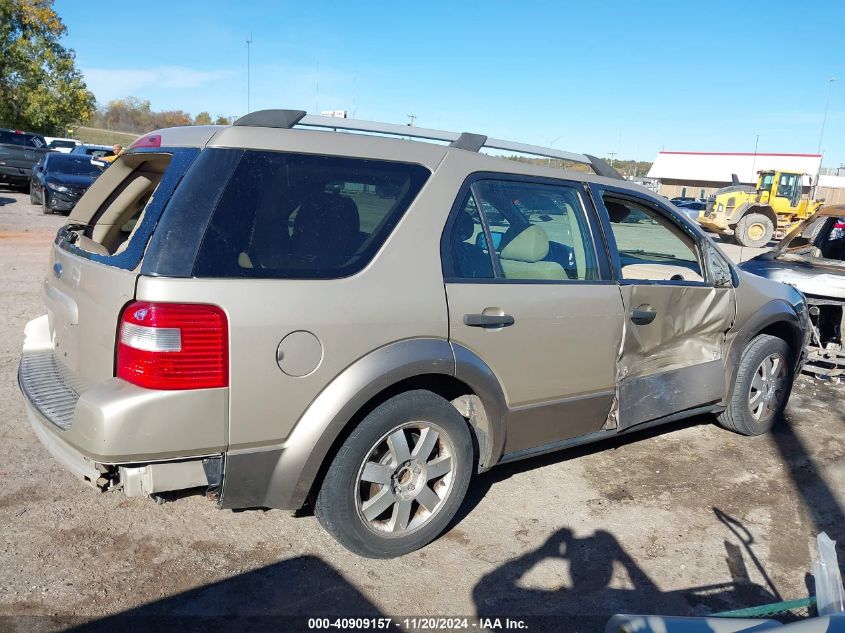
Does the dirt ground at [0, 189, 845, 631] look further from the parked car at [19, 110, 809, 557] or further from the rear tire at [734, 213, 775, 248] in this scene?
the rear tire at [734, 213, 775, 248]

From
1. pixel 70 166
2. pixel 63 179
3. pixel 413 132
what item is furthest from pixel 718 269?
pixel 70 166

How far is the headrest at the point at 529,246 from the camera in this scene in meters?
3.57

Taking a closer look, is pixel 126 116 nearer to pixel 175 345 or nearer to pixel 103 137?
pixel 103 137

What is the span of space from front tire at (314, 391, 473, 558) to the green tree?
38.4 m

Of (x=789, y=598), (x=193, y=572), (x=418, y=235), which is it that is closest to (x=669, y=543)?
(x=789, y=598)

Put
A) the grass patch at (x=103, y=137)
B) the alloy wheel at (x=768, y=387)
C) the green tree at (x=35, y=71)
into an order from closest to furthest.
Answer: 1. the alloy wheel at (x=768, y=387)
2. the green tree at (x=35, y=71)
3. the grass patch at (x=103, y=137)

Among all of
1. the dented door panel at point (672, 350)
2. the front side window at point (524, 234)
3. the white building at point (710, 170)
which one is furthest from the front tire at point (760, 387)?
the white building at point (710, 170)

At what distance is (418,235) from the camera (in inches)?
122

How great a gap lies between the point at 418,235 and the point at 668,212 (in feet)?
6.63

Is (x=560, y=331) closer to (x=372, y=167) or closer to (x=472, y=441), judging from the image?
(x=472, y=441)

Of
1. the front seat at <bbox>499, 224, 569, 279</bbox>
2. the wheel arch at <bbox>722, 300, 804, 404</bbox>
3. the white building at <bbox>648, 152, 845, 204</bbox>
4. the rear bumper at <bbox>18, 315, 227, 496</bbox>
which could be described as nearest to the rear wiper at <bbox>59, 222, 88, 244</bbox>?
the rear bumper at <bbox>18, 315, 227, 496</bbox>

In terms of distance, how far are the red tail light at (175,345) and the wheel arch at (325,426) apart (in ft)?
1.17

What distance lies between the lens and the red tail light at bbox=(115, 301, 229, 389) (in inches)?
99.2

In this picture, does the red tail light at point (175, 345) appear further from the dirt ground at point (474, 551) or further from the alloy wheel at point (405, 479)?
the dirt ground at point (474, 551)
